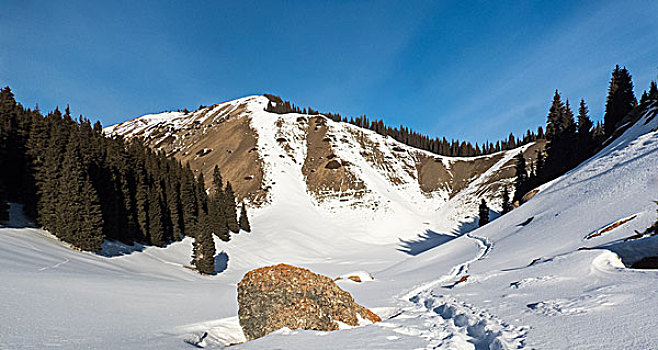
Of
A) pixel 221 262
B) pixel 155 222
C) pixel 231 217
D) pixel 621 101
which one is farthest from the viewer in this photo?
pixel 621 101

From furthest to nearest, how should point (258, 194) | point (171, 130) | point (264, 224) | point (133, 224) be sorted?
point (171, 130), point (258, 194), point (264, 224), point (133, 224)

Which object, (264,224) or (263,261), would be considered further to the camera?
(264,224)

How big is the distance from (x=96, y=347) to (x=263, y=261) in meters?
40.9

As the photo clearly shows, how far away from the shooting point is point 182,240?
4309 cm

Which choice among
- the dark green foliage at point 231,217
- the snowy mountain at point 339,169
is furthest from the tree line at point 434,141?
the dark green foliage at point 231,217

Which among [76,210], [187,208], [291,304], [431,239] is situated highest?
[187,208]

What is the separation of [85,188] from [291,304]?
24.8 metres

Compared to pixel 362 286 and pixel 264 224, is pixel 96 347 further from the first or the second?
pixel 264 224

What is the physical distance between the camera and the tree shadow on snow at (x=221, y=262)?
36.9 m

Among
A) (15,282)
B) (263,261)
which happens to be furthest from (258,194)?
(15,282)

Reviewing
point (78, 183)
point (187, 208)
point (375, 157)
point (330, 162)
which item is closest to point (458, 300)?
point (78, 183)

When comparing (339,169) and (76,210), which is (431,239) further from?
(76,210)

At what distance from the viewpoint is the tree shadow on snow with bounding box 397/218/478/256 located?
5778 cm

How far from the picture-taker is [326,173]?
90.6 metres
